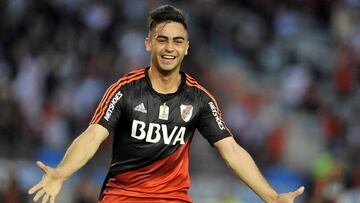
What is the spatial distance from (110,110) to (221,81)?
9.89m

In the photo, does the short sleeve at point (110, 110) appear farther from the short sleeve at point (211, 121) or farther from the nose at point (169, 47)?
the short sleeve at point (211, 121)

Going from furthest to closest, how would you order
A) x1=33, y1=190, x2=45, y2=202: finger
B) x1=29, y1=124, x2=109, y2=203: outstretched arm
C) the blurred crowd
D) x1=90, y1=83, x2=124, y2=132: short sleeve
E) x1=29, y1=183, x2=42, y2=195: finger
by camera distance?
the blurred crowd, x1=90, y1=83, x2=124, y2=132: short sleeve, x1=29, y1=124, x2=109, y2=203: outstretched arm, x1=33, y1=190, x2=45, y2=202: finger, x1=29, y1=183, x2=42, y2=195: finger

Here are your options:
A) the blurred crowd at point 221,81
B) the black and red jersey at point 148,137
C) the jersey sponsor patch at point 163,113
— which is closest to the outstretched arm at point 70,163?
the black and red jersey at point 148,137

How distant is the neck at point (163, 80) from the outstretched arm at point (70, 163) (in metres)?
0.54

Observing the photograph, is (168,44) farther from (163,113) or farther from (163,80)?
(163,113)

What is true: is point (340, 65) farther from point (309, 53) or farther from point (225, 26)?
point (225, 26)

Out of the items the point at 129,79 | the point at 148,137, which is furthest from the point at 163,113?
the point at 129,79

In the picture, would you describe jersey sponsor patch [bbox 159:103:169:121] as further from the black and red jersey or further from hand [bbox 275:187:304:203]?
hand [bbox 275:187:304:203]

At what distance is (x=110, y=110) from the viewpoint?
23.6ft

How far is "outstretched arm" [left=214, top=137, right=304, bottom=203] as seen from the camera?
7.26 m

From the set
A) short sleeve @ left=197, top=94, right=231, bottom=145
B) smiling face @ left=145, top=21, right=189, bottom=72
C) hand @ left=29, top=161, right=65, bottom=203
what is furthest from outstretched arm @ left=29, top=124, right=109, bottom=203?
short sleeve @ left=197, top=94, right=231, bottom=145

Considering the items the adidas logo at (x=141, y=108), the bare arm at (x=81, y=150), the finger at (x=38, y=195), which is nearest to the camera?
the finger at (x=38, y=195)

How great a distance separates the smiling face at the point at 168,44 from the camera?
23.8 feet

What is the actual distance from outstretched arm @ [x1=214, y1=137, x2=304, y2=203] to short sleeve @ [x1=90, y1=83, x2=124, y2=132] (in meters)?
0.84
